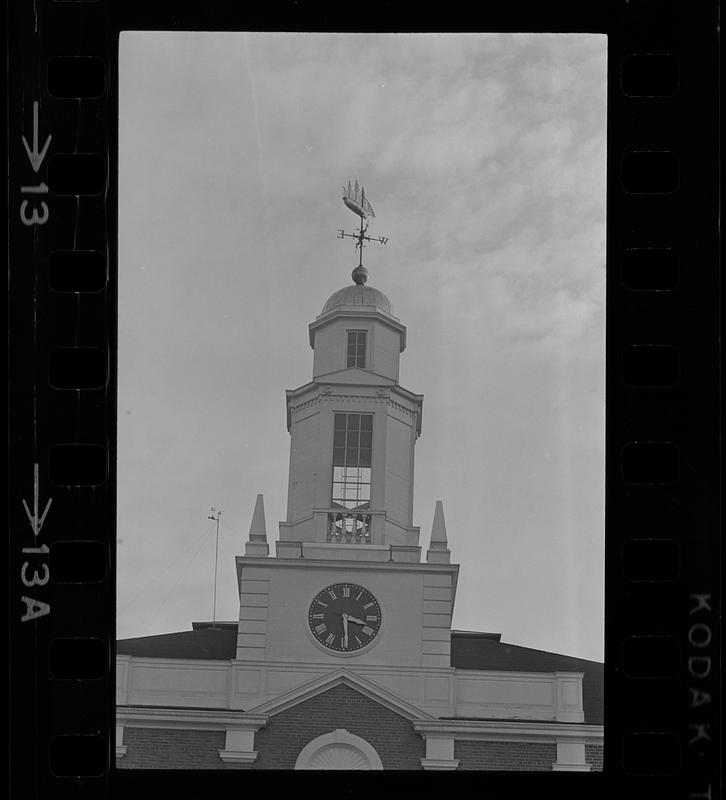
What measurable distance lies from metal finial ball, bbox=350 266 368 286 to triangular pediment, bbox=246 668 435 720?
9.74 m

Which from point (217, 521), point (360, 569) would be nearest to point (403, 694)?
point (360, 569)

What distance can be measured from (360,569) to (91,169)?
13.2m

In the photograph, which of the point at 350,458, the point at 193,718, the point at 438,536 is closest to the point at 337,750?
the point at 193,718

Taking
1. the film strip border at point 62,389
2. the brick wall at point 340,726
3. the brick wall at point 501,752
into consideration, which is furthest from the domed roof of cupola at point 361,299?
the brick wall at point 340,726

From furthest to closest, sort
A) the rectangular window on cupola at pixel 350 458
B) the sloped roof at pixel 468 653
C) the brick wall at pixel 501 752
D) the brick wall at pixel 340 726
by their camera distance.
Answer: the brick wall at pixel 340 726
the brick wall at pixel 501 752
the sloped roof at pixel 468 653
the rectangular window on cupola at pixel 350 458

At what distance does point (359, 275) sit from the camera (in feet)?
20.4

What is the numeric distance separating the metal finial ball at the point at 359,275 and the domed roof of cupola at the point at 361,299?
38 mm

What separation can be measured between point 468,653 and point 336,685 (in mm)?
1913

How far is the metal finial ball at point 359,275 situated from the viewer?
6060 millimetres

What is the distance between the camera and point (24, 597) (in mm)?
3018

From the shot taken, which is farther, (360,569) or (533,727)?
(360,569)

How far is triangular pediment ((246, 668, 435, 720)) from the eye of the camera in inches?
618
